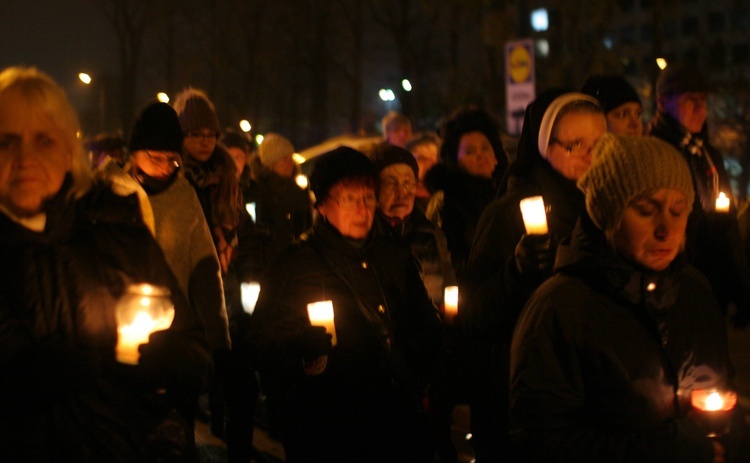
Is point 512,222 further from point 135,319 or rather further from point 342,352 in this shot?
point 135,319

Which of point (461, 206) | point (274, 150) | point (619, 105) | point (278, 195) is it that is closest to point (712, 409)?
point (619, 105)

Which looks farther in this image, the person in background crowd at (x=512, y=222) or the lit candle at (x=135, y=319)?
the person in background crowd at (x=512, y=222)

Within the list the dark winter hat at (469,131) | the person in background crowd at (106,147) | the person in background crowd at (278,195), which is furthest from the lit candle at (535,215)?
the person in background crowd at (106,147)

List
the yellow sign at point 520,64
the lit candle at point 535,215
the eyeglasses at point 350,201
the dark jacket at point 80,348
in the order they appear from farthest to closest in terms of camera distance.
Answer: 1. the yellow sign at point 520,64
2. the eyeglasses at point 350,201
3. the lit candle at point 535,215
4. the dark jacket at point 80,348

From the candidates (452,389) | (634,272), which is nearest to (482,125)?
(452,389)

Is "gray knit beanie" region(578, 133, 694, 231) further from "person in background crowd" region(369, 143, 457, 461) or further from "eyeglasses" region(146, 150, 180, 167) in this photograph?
"eyeglasses" region(146, 150, 180, 167)

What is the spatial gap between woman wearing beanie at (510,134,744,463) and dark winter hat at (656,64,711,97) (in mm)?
3250

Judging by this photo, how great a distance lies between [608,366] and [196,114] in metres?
4.21

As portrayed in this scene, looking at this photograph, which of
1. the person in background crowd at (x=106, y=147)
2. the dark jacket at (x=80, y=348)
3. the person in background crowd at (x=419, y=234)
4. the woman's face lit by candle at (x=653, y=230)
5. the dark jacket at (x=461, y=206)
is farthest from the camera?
the person in background crowd at (x=106, y=147)

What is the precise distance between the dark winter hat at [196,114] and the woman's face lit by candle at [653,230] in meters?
3.99

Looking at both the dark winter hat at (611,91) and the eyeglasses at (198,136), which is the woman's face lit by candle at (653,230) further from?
the eyeglasses at (198,136)

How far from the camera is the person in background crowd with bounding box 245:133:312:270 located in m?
8.16

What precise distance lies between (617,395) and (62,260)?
5.47 ft

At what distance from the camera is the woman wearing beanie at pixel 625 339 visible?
2590mm
